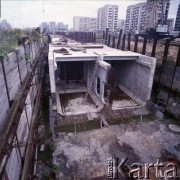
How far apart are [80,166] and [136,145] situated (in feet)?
12.3

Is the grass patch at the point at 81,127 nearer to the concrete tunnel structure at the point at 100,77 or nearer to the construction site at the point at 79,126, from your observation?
the construction site at the point at 79,126

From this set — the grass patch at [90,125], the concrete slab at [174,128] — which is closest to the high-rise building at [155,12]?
the grass patch at [90,125]

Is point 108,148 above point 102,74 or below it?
below

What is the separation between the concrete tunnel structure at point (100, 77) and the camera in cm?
1395

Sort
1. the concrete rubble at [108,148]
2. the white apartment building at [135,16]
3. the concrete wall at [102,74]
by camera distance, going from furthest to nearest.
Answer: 1. the white apartment building at [135,16]
2. the concrete wall at [102,74]
3. the concrete rubble at [108,148]

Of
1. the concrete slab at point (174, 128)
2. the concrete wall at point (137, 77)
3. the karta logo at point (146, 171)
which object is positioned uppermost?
the concrete wall at point (137, 77)

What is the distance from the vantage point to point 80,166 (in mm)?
8000

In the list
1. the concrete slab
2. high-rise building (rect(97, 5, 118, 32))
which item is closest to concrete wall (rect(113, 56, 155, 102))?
the concrete slab

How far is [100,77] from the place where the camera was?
14906 mm

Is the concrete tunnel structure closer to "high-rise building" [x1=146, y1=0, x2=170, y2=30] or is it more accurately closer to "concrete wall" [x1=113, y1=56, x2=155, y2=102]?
"concrete wall" [x1=113, y1=56, x2=155, y2=102]

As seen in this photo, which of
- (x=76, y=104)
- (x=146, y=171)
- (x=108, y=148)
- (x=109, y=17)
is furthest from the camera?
(x=109, y=17)

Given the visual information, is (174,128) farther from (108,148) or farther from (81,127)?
(81,127)

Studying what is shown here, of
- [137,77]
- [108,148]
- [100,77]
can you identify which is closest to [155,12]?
[137,77]

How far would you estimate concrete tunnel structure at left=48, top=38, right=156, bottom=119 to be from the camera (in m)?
13.9
